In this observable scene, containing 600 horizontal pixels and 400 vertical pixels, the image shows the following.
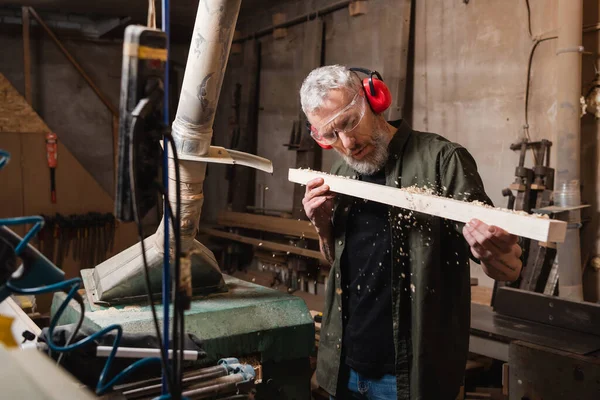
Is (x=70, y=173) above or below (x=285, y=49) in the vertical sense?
below

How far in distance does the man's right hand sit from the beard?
0.46 feet

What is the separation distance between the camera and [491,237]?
55.6 inches

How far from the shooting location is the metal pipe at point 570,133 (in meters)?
3.10

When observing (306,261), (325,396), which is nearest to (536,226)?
(325,396)

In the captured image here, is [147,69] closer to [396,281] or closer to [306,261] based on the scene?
[396,281]

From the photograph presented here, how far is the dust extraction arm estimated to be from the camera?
1790mm

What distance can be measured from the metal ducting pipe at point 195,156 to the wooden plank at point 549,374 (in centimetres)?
143

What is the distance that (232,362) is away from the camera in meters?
1.55

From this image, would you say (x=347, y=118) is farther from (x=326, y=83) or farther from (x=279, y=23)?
(x=279, y=23)

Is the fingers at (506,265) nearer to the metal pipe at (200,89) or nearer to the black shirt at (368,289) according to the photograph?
the black shirt at (368,289)

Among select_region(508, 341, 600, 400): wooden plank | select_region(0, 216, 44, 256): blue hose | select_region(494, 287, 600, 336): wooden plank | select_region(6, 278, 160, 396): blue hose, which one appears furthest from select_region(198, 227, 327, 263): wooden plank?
select_region(0, 216, 44, 256): blue hose

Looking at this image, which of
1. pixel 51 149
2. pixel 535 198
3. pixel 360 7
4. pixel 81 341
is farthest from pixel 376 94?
pixel 51 149

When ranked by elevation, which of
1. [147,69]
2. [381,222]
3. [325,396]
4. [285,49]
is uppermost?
[285,49]

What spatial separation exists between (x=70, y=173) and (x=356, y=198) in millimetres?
4505
